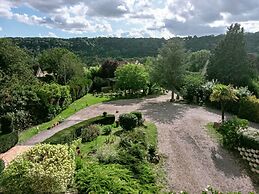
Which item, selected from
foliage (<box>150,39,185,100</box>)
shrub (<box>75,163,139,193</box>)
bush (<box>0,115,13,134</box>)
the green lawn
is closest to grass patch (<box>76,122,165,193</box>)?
shrub (<box>75,163,139,193</box>)

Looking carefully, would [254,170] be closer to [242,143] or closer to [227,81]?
[242,143]

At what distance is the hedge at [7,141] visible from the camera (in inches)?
657

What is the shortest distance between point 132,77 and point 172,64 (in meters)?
5.59

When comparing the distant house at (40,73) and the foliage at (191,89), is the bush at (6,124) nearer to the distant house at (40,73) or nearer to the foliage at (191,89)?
the foliage at (191,89)

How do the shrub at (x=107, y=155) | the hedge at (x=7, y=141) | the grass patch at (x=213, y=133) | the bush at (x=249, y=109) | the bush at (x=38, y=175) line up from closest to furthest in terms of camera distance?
the bush at (x=38, y=175), the shrub at (x=107, y=155), the hedge at (x=7, y=141), the grass patch at (x=213, y=133), the bush at (x=249, y=109)

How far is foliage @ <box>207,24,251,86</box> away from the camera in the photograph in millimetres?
33000

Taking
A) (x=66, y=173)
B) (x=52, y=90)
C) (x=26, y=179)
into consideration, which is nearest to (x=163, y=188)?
(x=66, y=173)

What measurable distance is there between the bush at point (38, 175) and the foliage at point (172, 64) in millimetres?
20726

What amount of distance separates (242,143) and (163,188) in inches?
252

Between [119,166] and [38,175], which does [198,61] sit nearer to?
[119,166]

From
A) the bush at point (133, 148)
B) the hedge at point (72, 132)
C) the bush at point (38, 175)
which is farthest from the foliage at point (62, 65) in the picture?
the bush at point (38, 175)

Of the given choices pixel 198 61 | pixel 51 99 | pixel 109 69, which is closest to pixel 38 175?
pixel 51 99

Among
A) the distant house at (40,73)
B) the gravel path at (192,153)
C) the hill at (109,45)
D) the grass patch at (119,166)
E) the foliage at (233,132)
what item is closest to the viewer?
the grass patch at (119,166)

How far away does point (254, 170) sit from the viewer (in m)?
15.1
